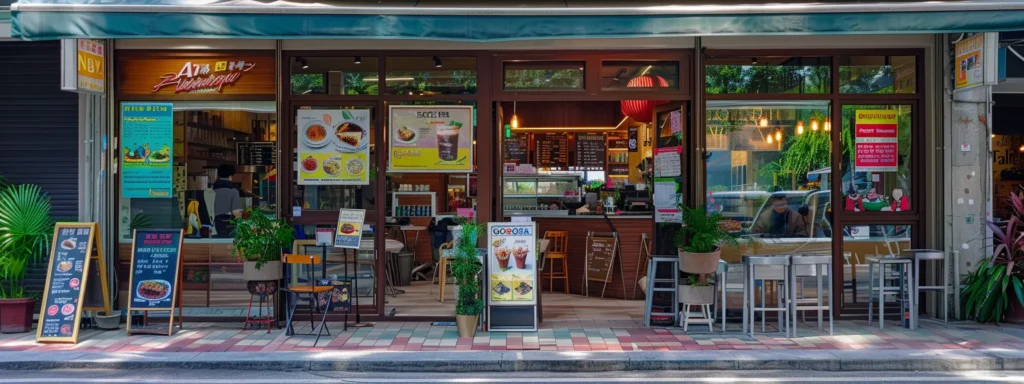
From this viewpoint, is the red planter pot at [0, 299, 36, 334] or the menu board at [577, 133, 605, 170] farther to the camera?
the menu board at [577, 133, 605, 170]

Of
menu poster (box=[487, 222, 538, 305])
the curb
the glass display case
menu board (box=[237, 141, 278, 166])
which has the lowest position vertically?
the curb

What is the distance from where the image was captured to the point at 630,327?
8695 millimetres

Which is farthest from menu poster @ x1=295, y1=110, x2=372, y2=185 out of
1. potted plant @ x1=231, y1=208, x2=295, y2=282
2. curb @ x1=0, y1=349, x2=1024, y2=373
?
curb @ x1=0, y1=349, x2=1024, y2=373

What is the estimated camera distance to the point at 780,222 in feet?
30.3

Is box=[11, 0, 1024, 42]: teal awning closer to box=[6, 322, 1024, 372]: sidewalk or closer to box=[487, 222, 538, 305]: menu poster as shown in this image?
box=[487, 222, 538, 305]: menu poster

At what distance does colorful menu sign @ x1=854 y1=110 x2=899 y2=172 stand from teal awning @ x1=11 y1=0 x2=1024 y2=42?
1635 mm

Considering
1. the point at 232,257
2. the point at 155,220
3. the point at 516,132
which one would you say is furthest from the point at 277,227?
the point at 516,132

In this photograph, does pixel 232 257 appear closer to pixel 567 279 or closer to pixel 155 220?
pixel 155 220

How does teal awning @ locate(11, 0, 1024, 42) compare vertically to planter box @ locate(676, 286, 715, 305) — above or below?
above

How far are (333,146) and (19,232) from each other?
326 centimetres

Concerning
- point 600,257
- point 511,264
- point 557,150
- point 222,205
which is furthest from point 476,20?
point 557,150

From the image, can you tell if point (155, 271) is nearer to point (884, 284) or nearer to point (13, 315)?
point (13, 315)

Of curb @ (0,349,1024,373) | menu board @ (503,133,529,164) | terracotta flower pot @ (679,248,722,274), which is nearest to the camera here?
curb @ (0,349,1024,373)

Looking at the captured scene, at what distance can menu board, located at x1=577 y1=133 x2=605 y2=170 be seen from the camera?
55.8 ft
